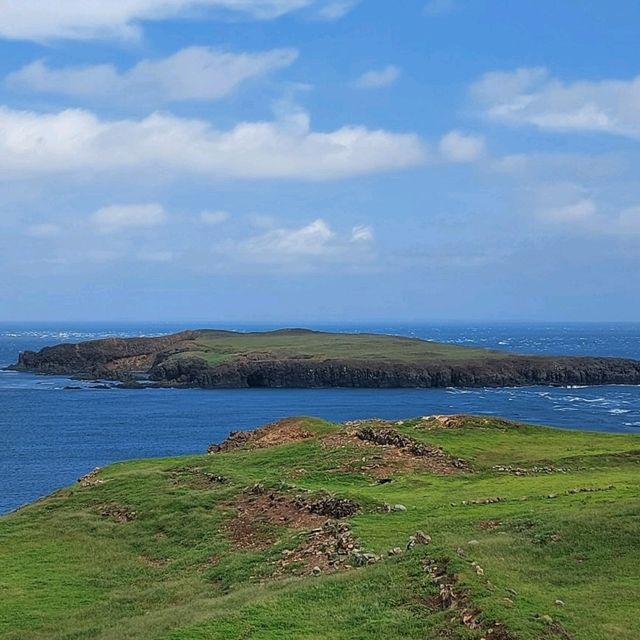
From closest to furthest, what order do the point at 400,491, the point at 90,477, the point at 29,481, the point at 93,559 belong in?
1. the point at 93,559
2. the point at 400,491
3. the point at 90,477
4. the point at 29,481

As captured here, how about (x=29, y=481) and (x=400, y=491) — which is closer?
(x=400, y=491)

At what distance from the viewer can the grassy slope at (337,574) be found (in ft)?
54.6

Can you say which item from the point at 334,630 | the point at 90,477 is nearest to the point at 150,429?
the point at 90,477

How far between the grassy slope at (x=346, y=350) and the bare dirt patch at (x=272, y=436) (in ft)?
357

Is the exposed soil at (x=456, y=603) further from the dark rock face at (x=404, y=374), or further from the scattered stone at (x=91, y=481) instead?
the dark rock face at (x=404, y=374)

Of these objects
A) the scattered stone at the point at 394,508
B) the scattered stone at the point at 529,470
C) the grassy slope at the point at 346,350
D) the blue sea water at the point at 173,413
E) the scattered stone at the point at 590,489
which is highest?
the grassy slope at the point at 346,350

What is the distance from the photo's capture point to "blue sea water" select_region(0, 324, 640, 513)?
68.5 m

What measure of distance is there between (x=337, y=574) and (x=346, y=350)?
156051mm

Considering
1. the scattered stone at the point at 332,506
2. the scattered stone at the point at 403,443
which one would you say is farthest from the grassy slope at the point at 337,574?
the scattered stone at the point at 403,443

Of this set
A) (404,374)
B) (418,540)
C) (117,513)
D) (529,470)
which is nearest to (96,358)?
(404,374)

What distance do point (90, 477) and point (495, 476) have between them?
61.7 feet

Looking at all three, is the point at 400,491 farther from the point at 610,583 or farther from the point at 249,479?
the point at 610,583

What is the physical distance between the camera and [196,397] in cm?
12519

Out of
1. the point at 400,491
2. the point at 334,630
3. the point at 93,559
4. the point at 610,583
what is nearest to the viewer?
the point at 334,630
